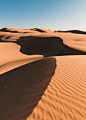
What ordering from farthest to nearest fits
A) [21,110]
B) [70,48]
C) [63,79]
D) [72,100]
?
[70,48] < [63,79] < [72,100] < [21,110]

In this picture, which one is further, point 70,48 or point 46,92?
point 70,48

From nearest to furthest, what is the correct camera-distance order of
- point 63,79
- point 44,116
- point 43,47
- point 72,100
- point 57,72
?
1. point 44,116
2. point 72,100
3. point 63,79
4. point 57,72
5. point 43,47

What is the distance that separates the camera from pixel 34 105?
289cm

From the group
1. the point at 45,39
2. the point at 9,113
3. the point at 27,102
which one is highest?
the point at 45,39

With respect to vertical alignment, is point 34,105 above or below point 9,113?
above

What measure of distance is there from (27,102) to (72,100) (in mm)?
1564

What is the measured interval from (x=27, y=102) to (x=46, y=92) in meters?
0.76

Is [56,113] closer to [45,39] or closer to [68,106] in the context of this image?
[68,106]

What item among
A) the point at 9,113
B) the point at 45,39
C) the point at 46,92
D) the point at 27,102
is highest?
the point at 45,39

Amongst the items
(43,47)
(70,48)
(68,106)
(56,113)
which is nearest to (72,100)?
(68,106)

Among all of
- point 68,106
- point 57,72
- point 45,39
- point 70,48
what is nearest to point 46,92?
point 68,106

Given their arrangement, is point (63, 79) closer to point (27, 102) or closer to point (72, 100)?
point (72, 100)

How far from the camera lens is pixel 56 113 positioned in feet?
8.76

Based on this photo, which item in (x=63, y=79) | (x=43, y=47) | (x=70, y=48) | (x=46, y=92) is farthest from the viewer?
(x=43, y=47)
